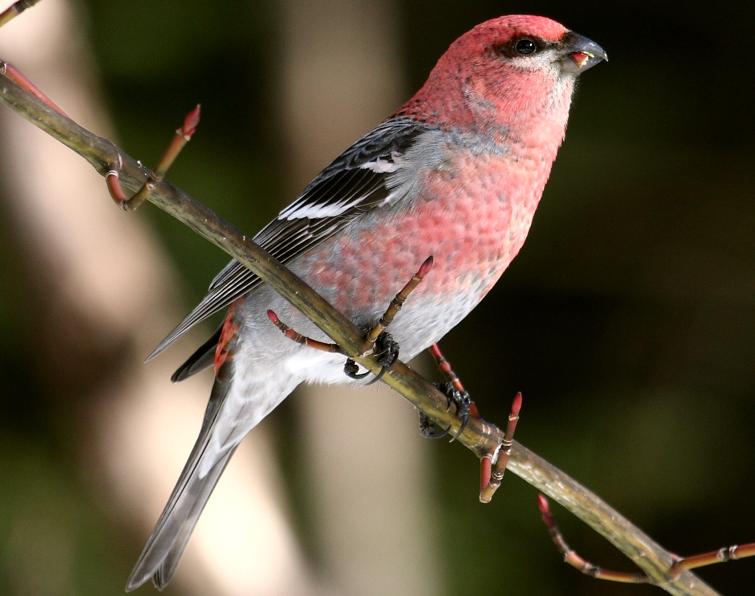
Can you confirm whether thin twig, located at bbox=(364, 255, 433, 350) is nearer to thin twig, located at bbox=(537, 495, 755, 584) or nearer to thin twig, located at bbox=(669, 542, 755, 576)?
thin twig, located at bbox=(537, 495, 755, 584)

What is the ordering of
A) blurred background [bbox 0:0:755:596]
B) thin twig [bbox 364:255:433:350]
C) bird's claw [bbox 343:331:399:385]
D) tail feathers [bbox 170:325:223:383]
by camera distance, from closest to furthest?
thin twig [bbox 364:255:433:350] → bird's claw [bbox 343:331:399:385] → tail feathers [bbox 170:325:223:383] → blurred background [bbox 0:0:755:596]

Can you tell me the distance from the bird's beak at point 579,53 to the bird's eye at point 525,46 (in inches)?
2.9

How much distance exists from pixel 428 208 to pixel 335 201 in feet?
0.89

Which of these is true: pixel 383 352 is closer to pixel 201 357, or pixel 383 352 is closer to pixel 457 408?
pixel 457 408

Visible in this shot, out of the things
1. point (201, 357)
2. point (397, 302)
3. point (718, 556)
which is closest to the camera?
point (397, 302)

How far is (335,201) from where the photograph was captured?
8.44 feet

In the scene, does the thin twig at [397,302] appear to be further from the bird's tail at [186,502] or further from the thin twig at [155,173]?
the bird's tail at [186,502]

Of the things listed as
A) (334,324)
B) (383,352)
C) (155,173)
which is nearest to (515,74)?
(383,352)

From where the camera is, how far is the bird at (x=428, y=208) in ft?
7.88

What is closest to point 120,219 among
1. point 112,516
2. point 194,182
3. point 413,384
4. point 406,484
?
point 194,182

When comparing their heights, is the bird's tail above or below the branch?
below

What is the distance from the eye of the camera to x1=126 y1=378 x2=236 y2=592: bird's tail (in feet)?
8.64

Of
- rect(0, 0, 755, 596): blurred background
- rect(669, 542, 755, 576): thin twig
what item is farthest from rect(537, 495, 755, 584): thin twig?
rect(0, 0, 755, 596): blurred background

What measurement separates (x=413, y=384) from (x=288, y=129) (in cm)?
268
